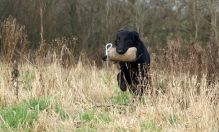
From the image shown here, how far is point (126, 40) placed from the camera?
6164 millimetres

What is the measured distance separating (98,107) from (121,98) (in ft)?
3.60

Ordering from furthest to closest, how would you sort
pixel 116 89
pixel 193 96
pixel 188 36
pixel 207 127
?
pixel 188 36, pixel 116 89, pixel 193 96, pixel 207 127

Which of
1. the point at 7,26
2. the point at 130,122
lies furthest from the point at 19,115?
the point at 7,26

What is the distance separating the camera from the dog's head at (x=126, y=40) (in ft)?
19.8

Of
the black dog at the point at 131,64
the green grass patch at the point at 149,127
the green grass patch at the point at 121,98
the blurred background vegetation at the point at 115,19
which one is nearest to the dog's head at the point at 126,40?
the black dog at the point at 131,64

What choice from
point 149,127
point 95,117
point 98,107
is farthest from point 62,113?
point 149,127

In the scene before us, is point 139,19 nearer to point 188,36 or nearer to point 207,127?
point 188,36

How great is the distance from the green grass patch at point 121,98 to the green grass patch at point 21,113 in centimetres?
124

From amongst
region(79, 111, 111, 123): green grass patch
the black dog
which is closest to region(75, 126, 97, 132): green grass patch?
region(79, 111, 111, 123): green grass patch

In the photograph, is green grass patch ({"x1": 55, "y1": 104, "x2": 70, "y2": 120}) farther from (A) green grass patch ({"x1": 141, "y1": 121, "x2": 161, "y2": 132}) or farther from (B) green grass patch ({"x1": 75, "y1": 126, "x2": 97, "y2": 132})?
(A) green grass patch ({"x1": 141, "y1": 121, "x2": 161, "y2": 132})

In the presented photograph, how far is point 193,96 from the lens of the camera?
500 cm

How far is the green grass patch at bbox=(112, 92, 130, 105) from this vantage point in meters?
5.89

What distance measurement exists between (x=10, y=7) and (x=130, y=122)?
14.0 m

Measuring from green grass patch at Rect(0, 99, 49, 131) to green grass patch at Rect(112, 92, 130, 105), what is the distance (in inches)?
48.7
